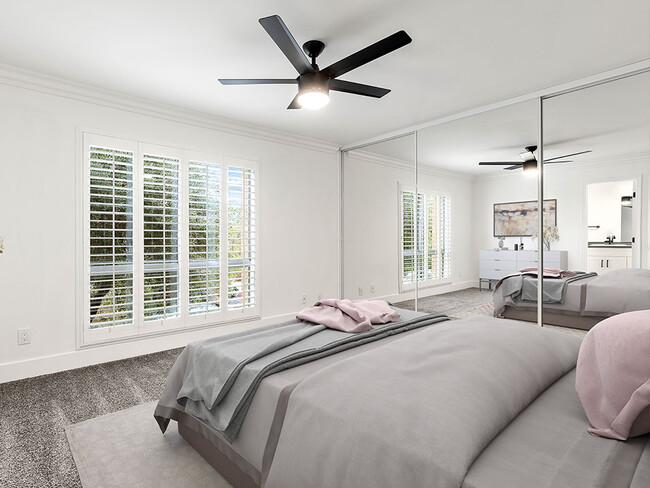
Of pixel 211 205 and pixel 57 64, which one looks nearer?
pixel 57 64

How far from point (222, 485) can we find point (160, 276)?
8.07ft

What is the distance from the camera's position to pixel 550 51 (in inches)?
109

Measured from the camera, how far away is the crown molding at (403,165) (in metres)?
4.38

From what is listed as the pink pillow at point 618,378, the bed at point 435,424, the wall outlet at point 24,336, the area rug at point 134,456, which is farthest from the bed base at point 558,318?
the wall outlet at point 24,336

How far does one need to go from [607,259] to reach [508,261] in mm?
822

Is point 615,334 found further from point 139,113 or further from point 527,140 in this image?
point 139,113

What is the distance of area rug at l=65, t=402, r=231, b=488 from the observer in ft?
5.88

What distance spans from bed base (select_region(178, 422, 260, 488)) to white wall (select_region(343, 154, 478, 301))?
3.16m

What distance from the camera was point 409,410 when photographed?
1.12 m

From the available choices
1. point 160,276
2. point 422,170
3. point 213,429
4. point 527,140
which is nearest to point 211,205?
point 160,276

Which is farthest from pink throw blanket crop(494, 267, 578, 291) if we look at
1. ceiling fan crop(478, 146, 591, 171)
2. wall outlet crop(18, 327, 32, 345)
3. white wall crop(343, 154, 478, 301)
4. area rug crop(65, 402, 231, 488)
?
wall outlet crop(18, 327, 32, 345)

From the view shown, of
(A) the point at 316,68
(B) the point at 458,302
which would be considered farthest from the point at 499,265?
(A) the point at 316,68

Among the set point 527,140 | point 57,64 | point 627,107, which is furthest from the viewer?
point 527,140

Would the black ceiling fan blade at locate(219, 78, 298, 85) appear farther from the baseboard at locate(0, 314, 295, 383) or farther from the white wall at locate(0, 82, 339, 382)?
the baseboard at locate(0, 314, 295, 383)
